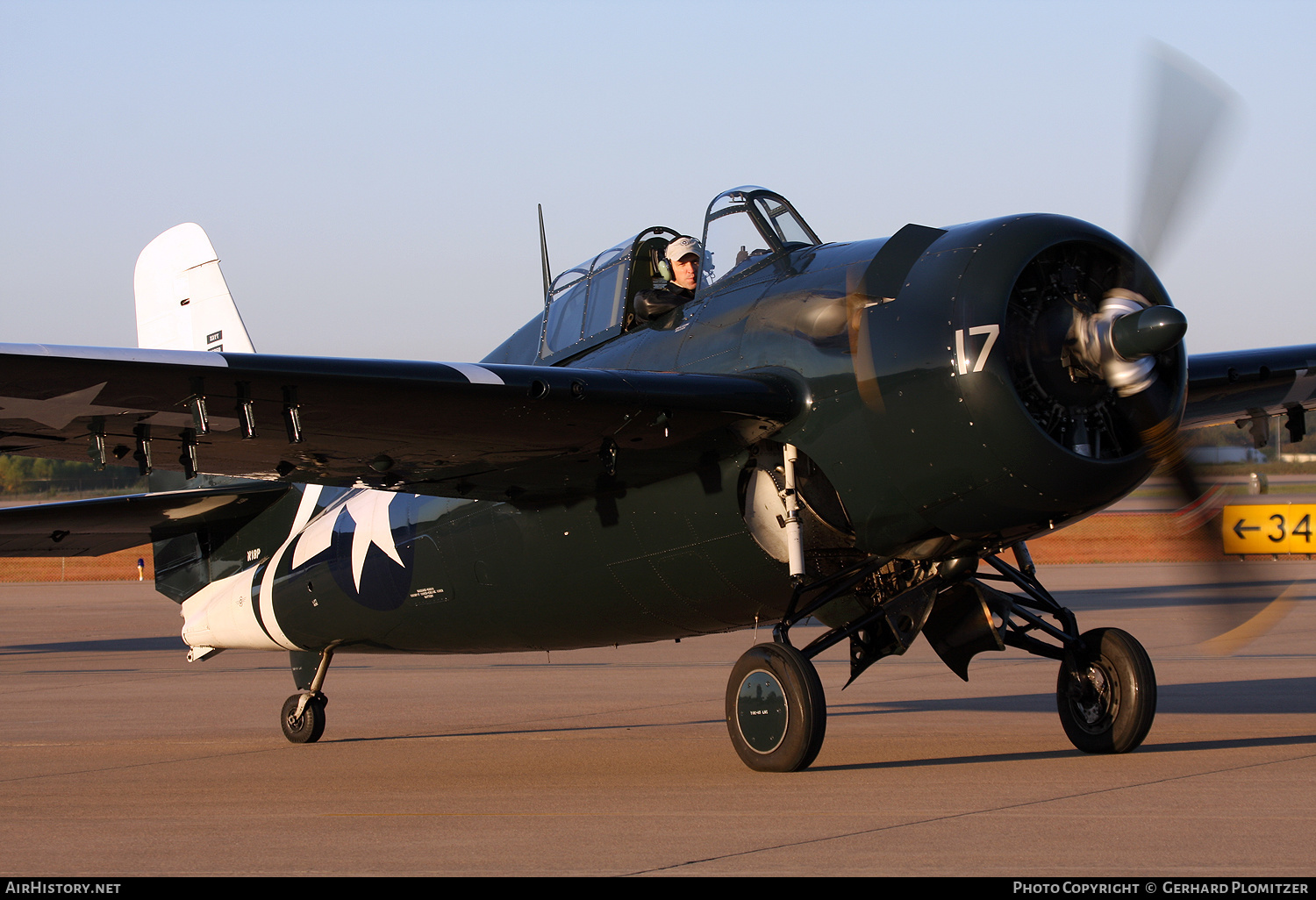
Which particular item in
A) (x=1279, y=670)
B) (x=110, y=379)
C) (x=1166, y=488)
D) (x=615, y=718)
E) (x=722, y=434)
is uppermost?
(x=110, y=379)

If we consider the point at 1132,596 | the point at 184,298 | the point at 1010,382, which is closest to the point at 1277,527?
the point at 1132,596

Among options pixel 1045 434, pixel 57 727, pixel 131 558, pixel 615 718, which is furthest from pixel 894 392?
pixel 131 558

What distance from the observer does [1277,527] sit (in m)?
38.6

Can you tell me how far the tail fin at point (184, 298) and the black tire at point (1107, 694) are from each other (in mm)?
9680

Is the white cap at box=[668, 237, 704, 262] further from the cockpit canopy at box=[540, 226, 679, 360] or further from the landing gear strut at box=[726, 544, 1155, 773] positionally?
the landing gear strut at box=[726, 544, 1155, 773]

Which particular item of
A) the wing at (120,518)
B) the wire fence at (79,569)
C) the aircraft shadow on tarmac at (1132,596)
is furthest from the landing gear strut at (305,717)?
the wire fence at (79,569)

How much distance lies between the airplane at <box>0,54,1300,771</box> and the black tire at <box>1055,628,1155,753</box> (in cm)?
2

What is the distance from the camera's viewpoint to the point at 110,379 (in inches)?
297

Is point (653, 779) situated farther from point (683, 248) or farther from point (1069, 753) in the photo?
point (683, 248)

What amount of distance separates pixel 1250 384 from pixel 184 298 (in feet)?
36.8

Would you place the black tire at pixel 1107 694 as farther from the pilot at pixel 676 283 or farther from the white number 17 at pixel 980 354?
the pilot at pixel 676 283

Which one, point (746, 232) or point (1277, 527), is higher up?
point (746, 232)
